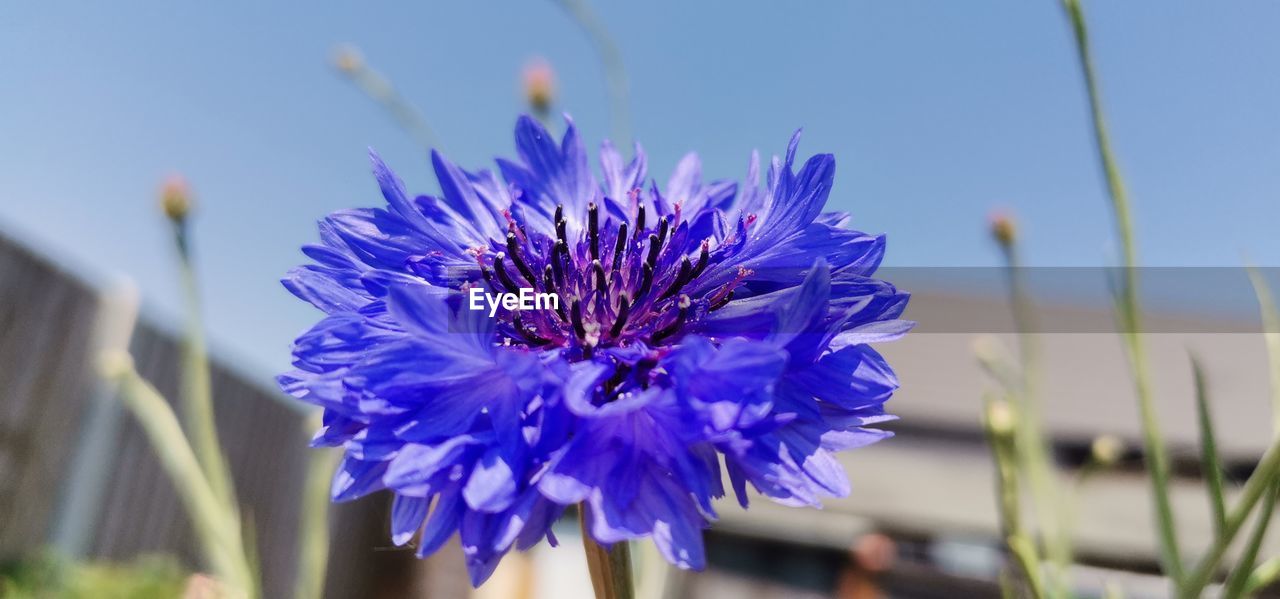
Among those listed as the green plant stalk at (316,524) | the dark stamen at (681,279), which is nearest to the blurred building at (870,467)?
the green plant stalk at (316,524)

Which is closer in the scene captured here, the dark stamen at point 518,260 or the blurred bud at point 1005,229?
the dark stamen at point 518,260

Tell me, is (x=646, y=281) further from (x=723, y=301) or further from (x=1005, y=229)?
(x=1005, y=229)

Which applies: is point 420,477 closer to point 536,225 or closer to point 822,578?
point 536,225

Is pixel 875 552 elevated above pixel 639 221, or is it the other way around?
pixel 639 221

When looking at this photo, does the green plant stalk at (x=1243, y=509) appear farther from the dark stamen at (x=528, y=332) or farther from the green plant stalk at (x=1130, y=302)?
the dark stamen at (x=528, y=332)

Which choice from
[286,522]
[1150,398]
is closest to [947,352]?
[1150,398]

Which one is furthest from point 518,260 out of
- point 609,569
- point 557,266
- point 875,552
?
point 875,552
